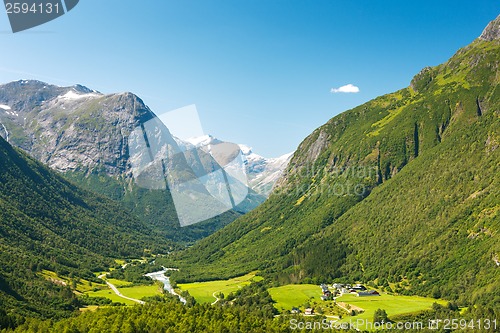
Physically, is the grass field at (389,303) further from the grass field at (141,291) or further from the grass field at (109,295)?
the grass field at (141,291)

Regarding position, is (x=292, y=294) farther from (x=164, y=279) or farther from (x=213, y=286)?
(x=164, y=279)

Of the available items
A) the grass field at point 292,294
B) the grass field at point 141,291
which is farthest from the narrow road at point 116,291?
the grass field at point 292,294

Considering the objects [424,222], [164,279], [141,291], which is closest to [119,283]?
[141,291]

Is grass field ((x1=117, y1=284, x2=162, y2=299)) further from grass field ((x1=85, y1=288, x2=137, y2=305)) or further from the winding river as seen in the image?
grass field ((x1=85, y1=288, x2=137, y2=305))

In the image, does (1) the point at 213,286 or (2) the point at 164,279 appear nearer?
(1) the point at 213,286

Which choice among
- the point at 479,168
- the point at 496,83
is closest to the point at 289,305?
the point at 479,168

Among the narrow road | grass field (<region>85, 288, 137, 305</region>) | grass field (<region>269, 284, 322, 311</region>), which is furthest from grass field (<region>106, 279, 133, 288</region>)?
grass field (<region>269, 284, 322, 311</region>)
